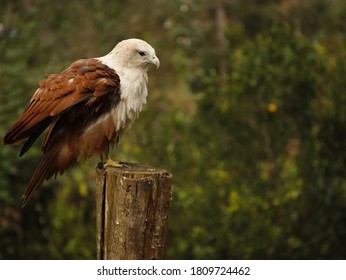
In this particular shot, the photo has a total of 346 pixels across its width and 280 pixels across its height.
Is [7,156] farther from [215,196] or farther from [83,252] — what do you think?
[215,196]

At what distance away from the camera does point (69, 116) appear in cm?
434

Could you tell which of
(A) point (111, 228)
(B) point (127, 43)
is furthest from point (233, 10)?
(A) point (111, 228)

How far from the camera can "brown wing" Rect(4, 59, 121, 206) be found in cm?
416

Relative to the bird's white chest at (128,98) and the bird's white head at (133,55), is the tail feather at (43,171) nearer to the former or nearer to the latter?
the bird's white chest at (128,98)

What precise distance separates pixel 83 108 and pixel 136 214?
804 mm

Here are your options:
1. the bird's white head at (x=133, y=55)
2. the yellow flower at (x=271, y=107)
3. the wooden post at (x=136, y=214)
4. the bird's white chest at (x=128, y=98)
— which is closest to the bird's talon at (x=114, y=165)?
the bird's white chest at (x=128, y=98)

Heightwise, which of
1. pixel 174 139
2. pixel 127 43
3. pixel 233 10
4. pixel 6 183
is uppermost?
pixel 233 10

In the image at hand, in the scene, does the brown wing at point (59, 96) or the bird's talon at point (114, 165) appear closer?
the brown wing at point (59, 96)

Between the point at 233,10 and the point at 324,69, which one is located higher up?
the point at 233,10

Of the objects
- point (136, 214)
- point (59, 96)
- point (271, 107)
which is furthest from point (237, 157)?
point (136, 214)

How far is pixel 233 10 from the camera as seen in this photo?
489 inches

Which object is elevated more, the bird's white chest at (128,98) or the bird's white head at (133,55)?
the bird's white head at (133,55)

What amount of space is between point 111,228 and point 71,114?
2.59ft

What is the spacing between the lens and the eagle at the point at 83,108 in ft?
13.7
